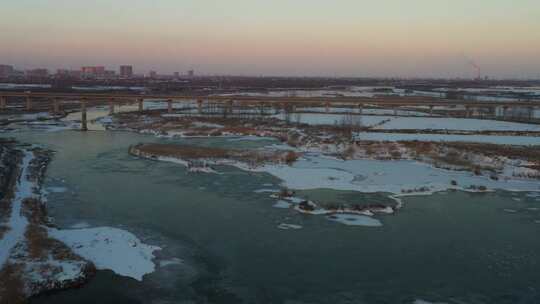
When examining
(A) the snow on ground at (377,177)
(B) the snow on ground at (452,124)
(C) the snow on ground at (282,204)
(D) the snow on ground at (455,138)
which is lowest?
(C) the snow on ground at (282,204)

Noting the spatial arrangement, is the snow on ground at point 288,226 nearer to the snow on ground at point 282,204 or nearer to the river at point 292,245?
the river at point 292,245

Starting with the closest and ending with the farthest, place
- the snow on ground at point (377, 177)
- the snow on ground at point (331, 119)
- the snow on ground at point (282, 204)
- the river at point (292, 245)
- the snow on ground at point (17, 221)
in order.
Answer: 1. the river at point (292, 245)
2. the snow on ground at point (17, 221)
3. the snow on ground at point (282, 204)
4. the snow on ground at point (377, 177)
5. the snow on ground at point (331, 119)

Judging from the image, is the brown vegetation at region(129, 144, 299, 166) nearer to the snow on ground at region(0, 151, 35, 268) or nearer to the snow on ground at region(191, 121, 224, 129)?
the snow on ground at region(0, 151, 35, 268)

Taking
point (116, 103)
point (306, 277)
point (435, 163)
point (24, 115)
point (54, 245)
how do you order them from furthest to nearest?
point (116, 103) < point (24, 115) < point (435, 163) < point (54, 245) < point (306, 277)

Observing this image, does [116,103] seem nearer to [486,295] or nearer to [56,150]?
[56,150]

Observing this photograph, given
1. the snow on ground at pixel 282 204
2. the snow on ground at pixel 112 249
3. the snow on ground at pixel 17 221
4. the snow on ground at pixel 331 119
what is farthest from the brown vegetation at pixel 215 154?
the snow on ground at pixel 331 119

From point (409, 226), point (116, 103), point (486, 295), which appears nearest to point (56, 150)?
point (409, 226)
